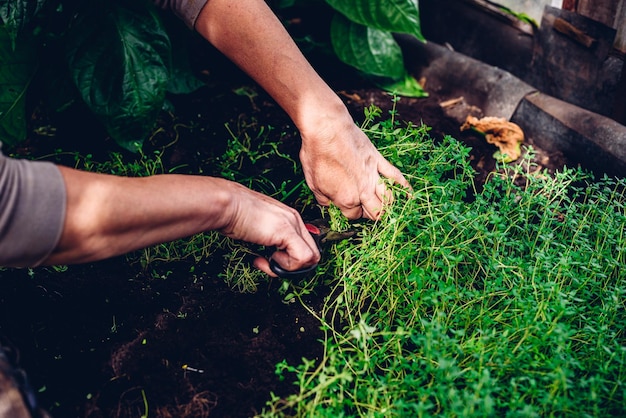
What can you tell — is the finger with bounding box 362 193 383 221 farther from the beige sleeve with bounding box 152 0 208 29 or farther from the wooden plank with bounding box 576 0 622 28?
the wooden plank with bounding box 576 0 622 28

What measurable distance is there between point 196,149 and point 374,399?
1100 millimetres

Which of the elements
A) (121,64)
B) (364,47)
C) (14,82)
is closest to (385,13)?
(364,47)

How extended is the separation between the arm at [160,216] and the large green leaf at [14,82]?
32.0 inches

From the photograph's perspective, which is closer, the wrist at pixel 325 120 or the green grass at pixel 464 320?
the green grass at pixel 464 320

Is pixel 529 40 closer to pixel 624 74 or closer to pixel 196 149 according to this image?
pixel 624 74

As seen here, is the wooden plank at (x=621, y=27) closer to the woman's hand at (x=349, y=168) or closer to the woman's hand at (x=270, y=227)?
the woman's hand at (x=349, y=168)

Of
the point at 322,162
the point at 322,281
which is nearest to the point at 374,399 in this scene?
the point at 322,281

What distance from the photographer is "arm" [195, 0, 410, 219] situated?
1.39 metres

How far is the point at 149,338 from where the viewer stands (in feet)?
4.41

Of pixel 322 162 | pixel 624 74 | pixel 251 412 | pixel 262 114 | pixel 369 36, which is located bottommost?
pixel 251 412

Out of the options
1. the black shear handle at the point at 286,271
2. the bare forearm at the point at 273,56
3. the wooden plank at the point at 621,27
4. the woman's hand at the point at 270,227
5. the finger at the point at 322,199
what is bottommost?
the black shear handle at the point at 286,271

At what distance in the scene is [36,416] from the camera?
1.07m

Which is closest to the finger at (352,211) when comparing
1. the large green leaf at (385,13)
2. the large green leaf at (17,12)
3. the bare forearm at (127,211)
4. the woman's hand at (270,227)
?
the woman's hand at (270,227)

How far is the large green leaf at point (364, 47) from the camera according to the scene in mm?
2076
